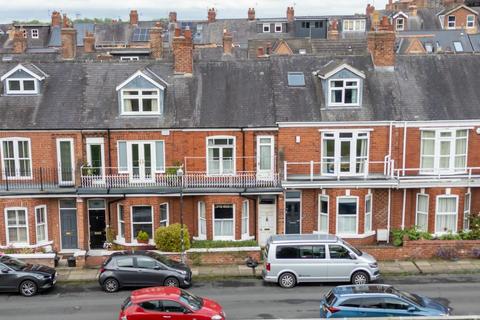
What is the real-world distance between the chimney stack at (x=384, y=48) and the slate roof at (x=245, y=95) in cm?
43

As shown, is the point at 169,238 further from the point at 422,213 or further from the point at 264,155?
the point at 422,213

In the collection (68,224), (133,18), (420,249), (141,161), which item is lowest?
(420,249)

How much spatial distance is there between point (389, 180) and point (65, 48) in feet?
70.2

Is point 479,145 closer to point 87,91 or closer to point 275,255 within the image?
point 275,255

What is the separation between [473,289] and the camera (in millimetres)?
23734

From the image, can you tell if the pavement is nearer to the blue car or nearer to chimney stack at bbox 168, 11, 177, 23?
the blue car

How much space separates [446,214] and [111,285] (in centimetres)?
1613

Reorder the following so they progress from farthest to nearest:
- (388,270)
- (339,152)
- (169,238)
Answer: (339,152) < (169,238) < (388,270)

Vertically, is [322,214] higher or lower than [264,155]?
lower

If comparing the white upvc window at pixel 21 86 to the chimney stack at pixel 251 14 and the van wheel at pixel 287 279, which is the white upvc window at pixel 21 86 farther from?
the chimney stack at pixel 251 14

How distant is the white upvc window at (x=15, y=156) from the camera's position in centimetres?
2844

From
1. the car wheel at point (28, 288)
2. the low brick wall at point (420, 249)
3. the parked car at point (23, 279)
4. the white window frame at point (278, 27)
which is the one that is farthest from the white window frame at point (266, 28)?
the car wheel at point (28, 288)

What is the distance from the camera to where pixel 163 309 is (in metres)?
18.9

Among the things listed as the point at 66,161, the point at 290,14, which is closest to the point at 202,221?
the point at 66,161
